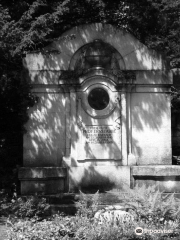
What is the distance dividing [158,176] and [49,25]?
4.86 meters

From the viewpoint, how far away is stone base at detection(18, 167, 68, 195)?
11.2 meters

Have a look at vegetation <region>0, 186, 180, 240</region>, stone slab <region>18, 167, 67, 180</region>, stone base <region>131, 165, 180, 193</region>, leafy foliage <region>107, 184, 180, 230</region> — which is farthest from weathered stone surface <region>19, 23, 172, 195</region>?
leafy foliage <region>107, 184, 180, 230</region>

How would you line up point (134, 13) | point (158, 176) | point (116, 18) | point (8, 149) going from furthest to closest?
point (116, 18), point (134, 13), point (8, 149), point (158, 176)

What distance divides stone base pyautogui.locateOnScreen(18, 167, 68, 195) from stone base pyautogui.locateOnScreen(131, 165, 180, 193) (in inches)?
76.8

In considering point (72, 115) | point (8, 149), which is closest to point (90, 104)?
point (72, 115)

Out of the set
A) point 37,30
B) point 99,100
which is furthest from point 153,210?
point 37,30

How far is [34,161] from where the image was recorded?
38.1 feet

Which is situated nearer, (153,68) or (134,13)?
(153,68)

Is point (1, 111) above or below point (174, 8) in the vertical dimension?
below

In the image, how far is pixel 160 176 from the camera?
11328mm

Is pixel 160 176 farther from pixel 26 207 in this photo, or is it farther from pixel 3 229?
pixel 3 229

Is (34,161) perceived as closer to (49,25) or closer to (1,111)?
(1,111)

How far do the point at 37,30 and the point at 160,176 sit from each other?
4.96 metres

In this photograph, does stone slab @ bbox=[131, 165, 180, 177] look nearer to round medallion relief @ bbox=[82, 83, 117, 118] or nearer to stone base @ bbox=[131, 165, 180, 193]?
stone base @ bbox=[131, 165, 180, 193]
